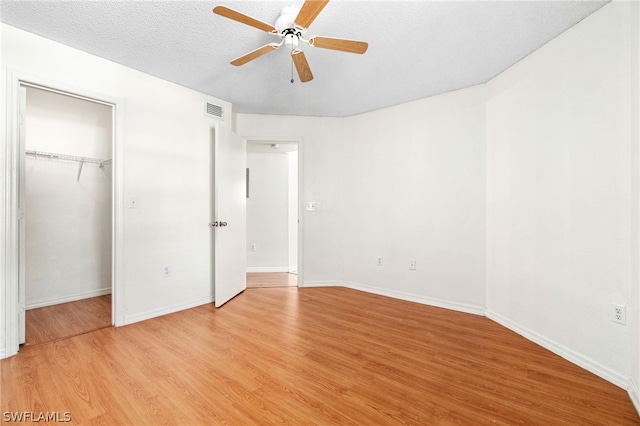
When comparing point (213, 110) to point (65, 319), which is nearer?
point (65, 319)

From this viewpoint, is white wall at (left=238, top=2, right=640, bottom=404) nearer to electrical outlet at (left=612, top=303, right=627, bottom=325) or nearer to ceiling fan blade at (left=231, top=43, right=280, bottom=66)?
electrical outlet at (left=612, top=303, right=627, bottom=325)

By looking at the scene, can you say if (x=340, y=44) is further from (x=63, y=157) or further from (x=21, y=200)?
(x=63, y=157)

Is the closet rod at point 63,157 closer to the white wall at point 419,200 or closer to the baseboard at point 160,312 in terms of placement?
the baseboard at point 160,312

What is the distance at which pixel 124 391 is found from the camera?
5.33ft

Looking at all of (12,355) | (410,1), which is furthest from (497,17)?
(12,355)

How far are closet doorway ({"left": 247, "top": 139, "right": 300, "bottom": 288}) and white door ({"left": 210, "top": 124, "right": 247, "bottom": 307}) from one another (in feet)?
4.42

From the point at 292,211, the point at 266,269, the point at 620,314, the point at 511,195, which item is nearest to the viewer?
the point at 620,314

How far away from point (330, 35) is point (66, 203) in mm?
3569

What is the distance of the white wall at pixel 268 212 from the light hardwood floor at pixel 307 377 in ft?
7.80

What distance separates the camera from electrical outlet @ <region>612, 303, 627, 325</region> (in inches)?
66.6

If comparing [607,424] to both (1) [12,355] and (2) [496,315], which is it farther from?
(1) [12,355]

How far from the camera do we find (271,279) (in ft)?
14.5

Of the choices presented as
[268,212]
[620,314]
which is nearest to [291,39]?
[620,314]

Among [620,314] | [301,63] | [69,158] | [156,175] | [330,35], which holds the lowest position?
[620,314]
